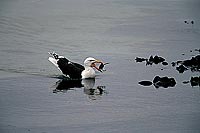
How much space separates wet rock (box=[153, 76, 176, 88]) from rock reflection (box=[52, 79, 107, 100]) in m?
1.19

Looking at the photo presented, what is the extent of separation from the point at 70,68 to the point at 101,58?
1311 millimetres

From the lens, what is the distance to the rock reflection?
47.5ft

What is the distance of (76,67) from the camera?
16.1 meters

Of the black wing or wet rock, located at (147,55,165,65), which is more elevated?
wet rock, located at (147,55,165,65)

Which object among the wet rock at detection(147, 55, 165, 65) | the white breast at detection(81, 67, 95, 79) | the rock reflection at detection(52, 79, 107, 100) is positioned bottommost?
the rock reflection at detection(52, 79, 107, 100)

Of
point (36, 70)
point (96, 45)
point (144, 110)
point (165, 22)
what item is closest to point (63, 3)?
point (165, 22)

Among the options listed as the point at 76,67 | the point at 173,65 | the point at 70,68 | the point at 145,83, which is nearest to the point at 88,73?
the point at 76,67

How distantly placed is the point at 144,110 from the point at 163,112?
1.21 feet

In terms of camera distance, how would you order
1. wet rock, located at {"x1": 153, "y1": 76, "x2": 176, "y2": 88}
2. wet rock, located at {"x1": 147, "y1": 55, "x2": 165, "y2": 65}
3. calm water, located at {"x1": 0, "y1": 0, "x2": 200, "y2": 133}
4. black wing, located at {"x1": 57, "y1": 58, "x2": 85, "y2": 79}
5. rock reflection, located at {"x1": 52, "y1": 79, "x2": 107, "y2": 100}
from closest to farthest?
calm water, located at {"x1": 0, "y1": 0, "x2": 200, "y2": 133}
rock reflection, located at {"x1": 52, "y1": 79, "x2": 107, "y2": 100}
wet rock, located at {"x1": 153, "y1": 76, "x2": 176, "y2": 88}
black wing, located at {"x1": 57, "y1": 58, "x2": 85, "y2": 79}
wet rock, located at {"x1": 147, "y1": 55, "x2": 165, "y2": 65}

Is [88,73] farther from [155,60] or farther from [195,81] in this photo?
[195,81]

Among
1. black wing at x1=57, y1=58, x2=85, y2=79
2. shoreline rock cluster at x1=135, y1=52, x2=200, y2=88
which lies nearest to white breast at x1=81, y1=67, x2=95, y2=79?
black wing at x1=57, y1=58, x2=85, y2=79

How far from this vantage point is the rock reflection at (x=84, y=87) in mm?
14492

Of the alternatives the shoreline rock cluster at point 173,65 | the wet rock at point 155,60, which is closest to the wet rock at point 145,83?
the shoreline rock cluster at point 173,65

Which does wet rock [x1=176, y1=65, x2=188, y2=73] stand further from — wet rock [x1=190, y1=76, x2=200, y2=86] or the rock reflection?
the rock reflection
